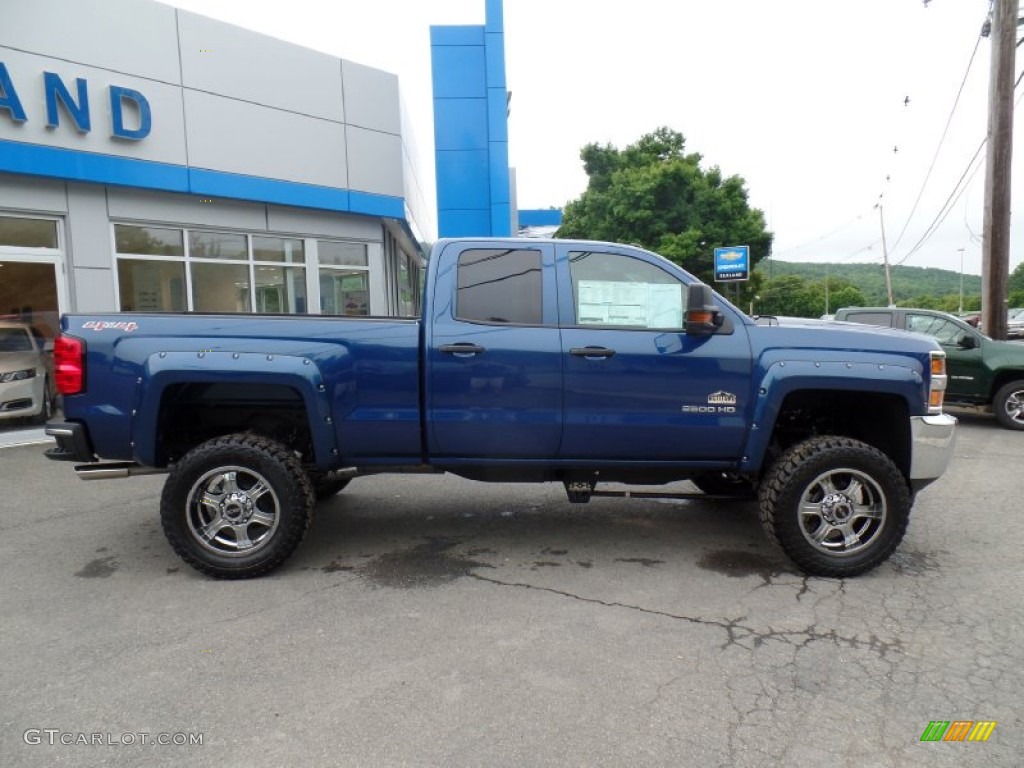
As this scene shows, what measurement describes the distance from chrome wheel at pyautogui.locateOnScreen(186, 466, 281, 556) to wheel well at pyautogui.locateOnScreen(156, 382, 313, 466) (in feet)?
1.33

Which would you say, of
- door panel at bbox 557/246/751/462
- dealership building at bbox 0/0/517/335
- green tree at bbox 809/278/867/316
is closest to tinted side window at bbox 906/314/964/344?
door panel at bbox 557/246/751/462

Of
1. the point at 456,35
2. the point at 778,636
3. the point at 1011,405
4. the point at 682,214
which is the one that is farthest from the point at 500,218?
the point at 682,214

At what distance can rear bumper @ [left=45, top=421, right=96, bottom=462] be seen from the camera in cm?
402

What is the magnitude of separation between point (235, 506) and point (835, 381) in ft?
12.2

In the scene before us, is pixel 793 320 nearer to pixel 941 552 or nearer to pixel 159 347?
pixel 941 552

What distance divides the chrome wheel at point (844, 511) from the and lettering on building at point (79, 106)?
34.7ft

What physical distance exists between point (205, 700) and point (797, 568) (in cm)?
341

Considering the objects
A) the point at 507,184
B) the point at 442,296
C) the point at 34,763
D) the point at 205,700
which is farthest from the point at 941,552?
the point at 507,184

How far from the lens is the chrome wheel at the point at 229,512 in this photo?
4.09 m

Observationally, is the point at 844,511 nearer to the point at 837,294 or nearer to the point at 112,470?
the point at 112,470

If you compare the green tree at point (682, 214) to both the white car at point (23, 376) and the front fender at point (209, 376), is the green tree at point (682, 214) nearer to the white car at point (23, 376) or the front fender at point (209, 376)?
the white car at point (23, 376)

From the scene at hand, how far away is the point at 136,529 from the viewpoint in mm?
5191

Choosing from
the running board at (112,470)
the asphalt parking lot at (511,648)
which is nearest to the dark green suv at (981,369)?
the asphalt parking lot at (511,648)

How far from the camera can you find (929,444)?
4.14 m
